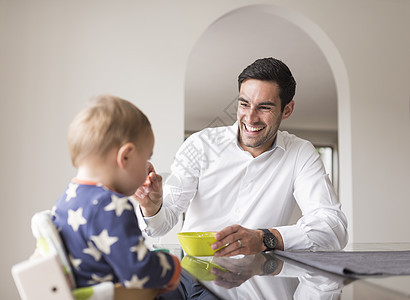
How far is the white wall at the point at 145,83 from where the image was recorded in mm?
3193

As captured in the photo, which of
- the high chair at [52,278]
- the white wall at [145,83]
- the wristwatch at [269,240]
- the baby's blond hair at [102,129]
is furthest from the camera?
the white wall at [145,83]

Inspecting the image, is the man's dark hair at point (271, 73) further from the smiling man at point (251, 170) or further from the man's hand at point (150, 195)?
the man's hand at point (150, 195)

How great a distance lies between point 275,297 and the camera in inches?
30.0

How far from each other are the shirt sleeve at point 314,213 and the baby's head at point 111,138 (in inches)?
32.5

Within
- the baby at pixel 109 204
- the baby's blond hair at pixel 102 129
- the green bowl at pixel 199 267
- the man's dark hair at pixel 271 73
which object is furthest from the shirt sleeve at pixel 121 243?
the man's dark hair at pixel 271 73

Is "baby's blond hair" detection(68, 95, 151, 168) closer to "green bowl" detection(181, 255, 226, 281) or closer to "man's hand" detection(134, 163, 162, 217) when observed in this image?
"green bowl" detection(181, 255, 226, 281)

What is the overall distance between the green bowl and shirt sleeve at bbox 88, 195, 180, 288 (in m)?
0.24

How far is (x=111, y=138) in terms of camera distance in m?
0.76

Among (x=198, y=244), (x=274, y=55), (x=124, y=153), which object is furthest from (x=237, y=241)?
(x=274, y=55)

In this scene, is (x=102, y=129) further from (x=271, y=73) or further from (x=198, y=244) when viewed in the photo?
(x=271, y=73)

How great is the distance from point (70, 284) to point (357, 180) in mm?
3327

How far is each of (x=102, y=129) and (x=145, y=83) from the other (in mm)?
2708

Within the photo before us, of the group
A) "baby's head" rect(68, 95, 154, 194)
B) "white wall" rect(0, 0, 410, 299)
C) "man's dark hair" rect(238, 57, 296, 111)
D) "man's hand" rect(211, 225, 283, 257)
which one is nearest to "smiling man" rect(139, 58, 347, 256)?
"man's dark hair" rect(238, 57, 296, 111)

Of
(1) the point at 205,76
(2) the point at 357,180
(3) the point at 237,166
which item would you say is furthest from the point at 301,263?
(1) the point at 205,76
